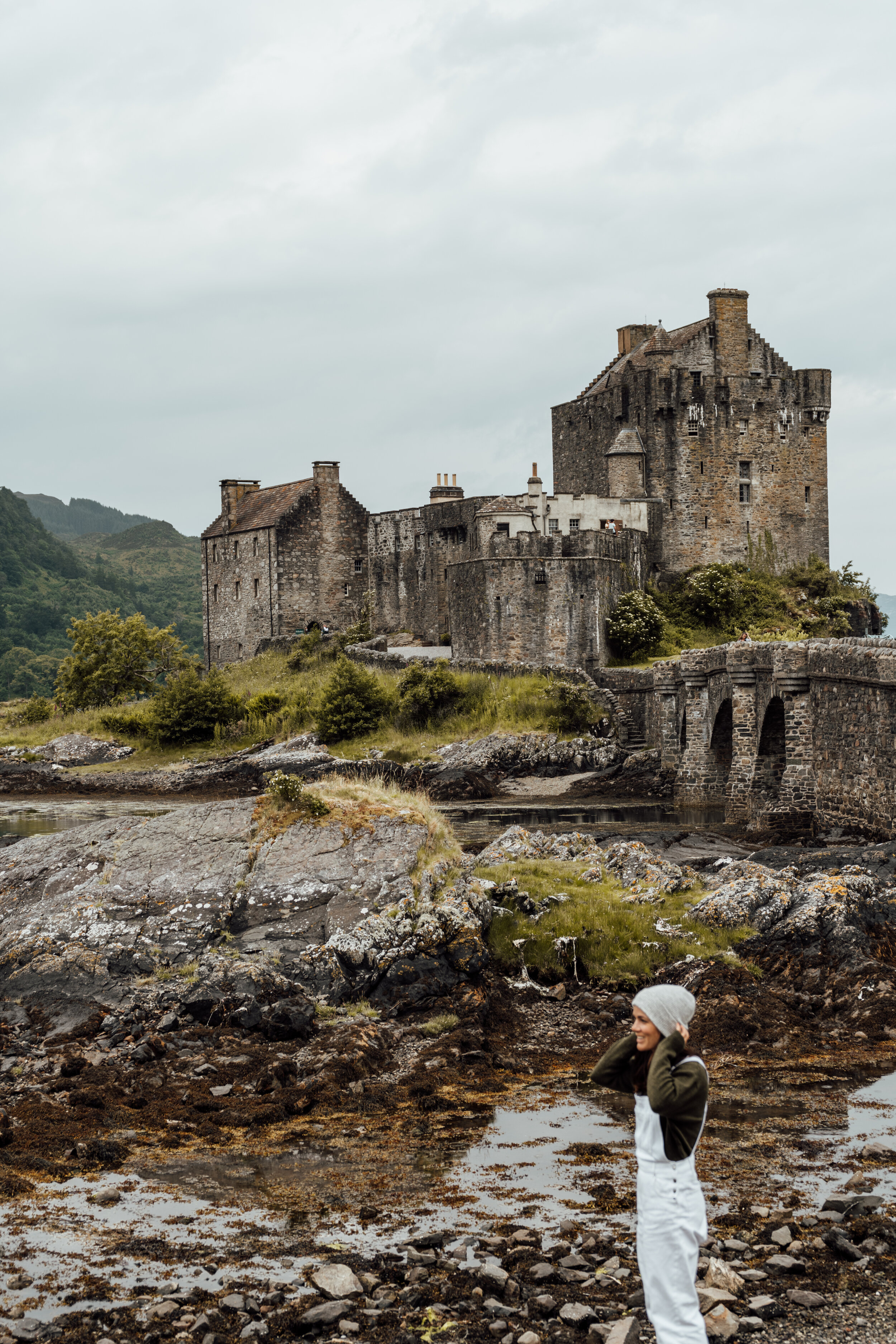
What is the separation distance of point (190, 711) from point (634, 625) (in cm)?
1961

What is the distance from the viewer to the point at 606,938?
17.2 metres

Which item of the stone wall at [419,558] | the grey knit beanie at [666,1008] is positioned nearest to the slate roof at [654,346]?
the stone wall at [419,558]

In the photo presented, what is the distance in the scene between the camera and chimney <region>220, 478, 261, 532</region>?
241 feet

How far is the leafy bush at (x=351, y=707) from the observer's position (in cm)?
5112

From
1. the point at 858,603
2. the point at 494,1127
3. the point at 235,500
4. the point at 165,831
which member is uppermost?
the point at 235,500

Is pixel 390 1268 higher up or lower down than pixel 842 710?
lower down

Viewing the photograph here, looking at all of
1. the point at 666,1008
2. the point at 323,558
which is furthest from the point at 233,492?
the point at 666,1008

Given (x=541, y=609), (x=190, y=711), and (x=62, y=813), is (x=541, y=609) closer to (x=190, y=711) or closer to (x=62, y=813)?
(x=190, y=711)

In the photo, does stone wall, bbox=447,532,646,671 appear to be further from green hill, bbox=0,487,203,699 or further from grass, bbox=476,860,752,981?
green hill, bbox=0,487,203,699

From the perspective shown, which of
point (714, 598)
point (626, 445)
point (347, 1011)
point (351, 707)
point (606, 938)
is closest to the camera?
point (347, 1011)

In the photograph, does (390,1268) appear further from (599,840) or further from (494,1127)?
(599,840)

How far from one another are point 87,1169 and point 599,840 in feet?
66.5

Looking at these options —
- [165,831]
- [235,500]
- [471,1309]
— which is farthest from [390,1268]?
[235,500]

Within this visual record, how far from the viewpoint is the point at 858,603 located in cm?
6212
